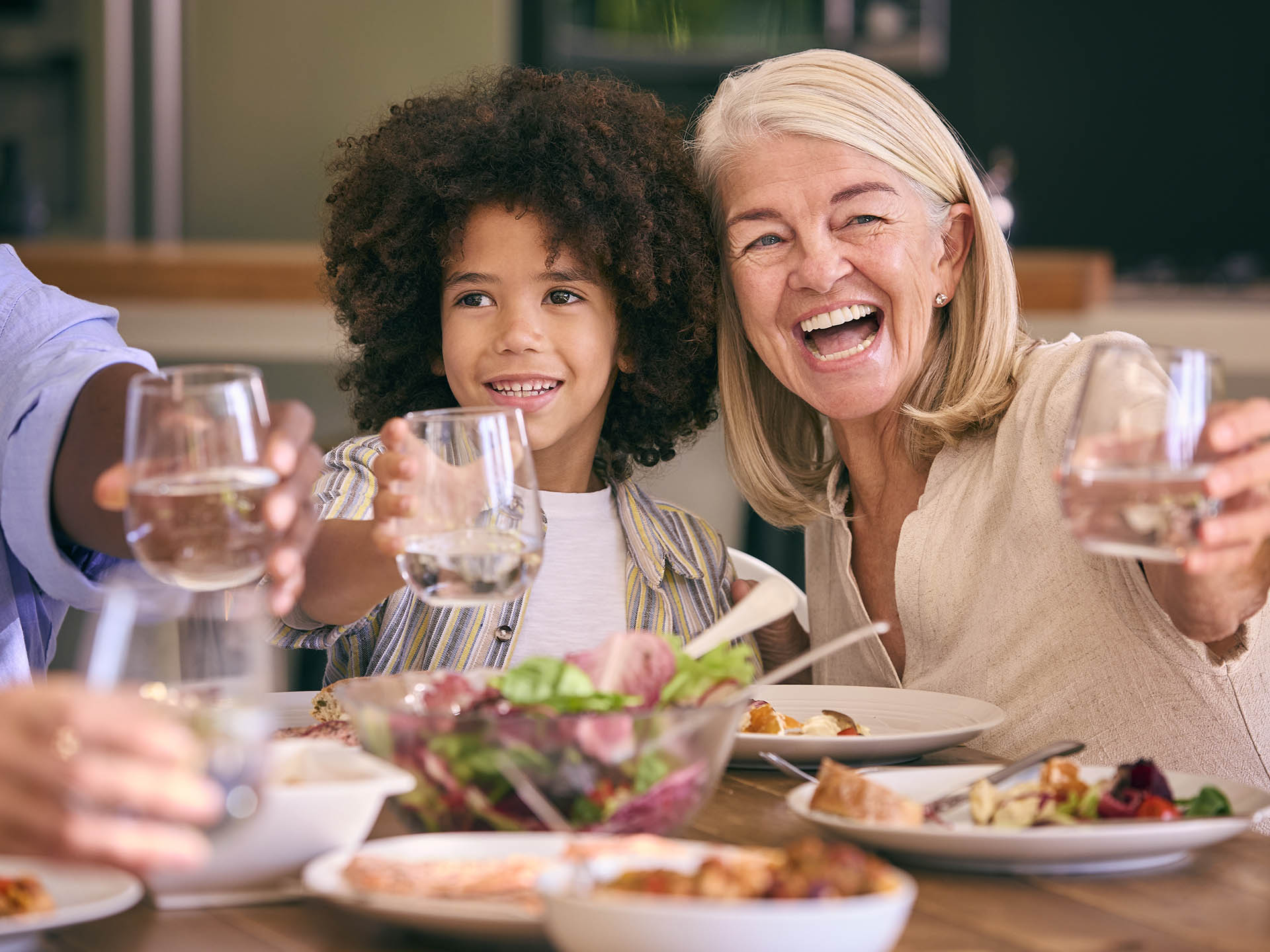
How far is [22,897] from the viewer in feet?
2.47

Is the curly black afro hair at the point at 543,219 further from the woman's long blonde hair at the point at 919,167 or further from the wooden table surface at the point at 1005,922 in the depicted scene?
the wooden table surface at the point at 1005,922

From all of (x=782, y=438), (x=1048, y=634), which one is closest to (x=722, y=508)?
(x=782, y=438)

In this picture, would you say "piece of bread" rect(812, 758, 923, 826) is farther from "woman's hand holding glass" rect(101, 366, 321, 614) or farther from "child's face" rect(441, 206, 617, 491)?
"child's face" rect(441, 206, 617, 491)

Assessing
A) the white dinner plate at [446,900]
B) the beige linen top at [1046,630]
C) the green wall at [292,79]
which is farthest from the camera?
the green wall at [292,79]

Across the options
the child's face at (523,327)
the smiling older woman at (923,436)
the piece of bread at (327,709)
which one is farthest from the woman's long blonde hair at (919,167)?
the piece of bread at (327,709)

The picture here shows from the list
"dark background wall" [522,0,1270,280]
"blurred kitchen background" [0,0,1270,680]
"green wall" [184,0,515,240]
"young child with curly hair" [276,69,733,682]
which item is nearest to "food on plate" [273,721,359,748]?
"young child with curly hair" [276,69,733,682]

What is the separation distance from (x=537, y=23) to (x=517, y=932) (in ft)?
14.2

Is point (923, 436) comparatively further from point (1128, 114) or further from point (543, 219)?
point (1128, 114)

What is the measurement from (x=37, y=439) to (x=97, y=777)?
2.27 ft

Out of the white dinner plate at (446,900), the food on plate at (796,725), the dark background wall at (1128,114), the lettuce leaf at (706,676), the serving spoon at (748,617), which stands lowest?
the food on plate at (796,725)

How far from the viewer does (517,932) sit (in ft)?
Result: 2.36

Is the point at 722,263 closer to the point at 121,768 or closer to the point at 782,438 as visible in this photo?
the point at 782,438

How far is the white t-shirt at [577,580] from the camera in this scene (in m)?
1.69

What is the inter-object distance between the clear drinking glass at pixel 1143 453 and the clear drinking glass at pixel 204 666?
1.69 ft
